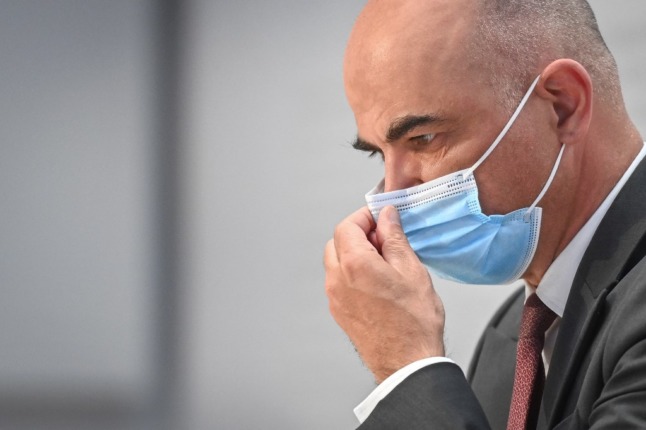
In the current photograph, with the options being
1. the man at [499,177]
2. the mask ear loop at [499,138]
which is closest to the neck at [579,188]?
the man at [499,177]

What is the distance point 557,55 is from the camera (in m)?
1.52

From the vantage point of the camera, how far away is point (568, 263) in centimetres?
152

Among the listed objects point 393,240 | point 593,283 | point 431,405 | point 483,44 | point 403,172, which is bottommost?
point 431,405

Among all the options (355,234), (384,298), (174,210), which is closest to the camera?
(384,298)

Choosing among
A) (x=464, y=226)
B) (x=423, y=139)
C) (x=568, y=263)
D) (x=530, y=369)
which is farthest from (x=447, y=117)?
(x=530, y=369)

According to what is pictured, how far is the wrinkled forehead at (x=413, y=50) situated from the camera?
4.87 feet

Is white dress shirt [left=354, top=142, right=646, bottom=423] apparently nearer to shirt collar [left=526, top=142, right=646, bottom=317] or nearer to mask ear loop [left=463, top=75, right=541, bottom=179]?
shirt collar [left=526, top=142, right=646, bottom=317]

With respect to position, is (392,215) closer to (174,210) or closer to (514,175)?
(514,175)

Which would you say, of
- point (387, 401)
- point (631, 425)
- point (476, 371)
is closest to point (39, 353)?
point (476, 371)

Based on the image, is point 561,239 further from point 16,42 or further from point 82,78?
point 16,42

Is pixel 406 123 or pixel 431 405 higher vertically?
pixel 406 123

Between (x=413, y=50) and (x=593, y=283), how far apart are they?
483 mm

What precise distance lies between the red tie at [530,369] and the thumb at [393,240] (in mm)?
283

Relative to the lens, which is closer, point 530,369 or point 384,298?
point 384,298
